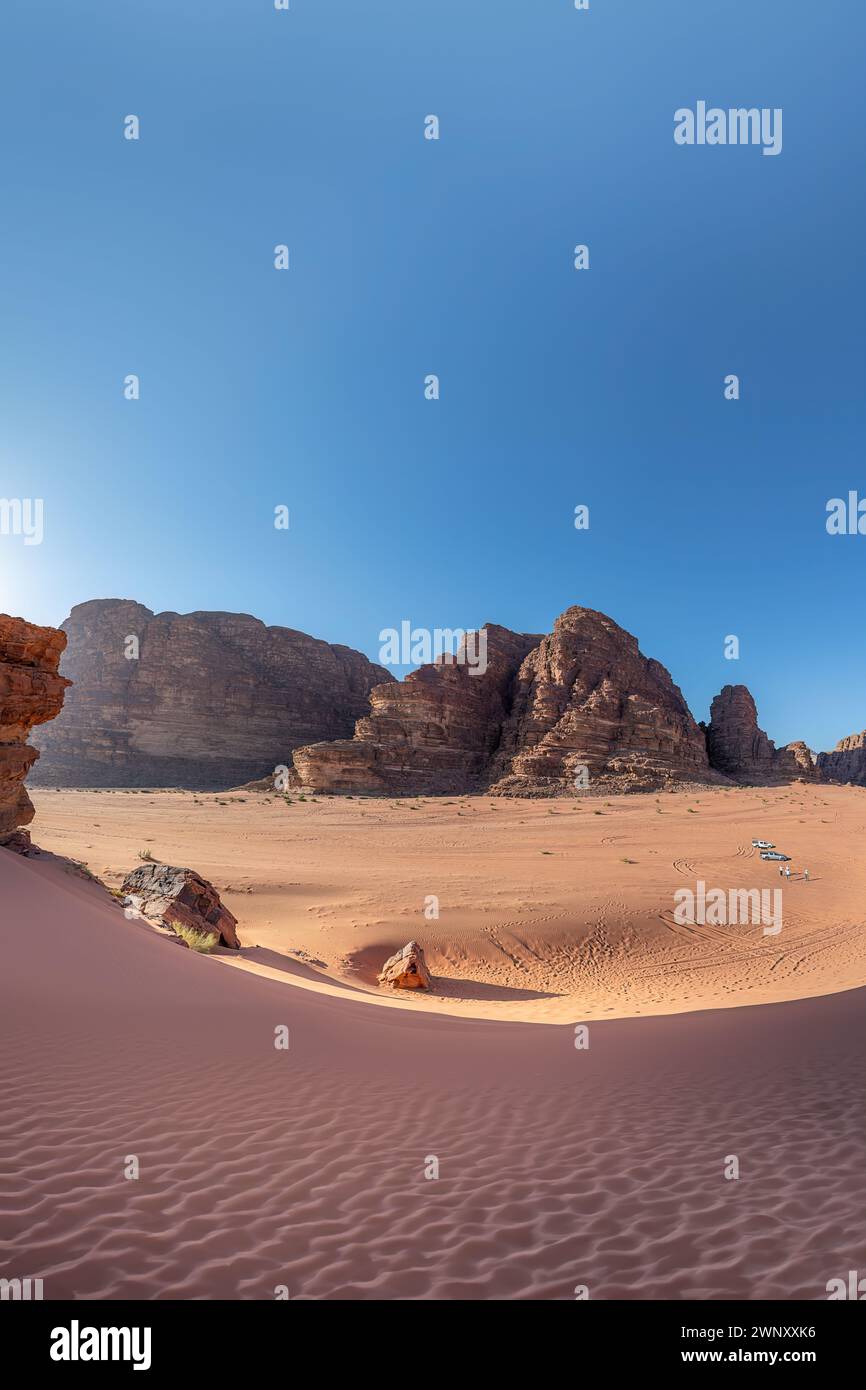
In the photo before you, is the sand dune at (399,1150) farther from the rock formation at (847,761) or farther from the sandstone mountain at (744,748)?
the rock formation at (847,761)

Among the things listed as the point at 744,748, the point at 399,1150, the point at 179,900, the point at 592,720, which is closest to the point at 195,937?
the point at 179,900

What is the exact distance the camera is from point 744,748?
66.5 metres

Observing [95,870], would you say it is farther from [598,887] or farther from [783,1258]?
[783,1258]

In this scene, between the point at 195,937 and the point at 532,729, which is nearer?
the point at 195,937

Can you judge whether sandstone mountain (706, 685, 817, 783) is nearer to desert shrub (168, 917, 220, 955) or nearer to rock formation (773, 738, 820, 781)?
rock formation (773, 738, 820, 781)

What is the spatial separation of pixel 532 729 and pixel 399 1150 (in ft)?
175

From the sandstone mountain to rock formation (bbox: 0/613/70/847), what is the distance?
211 ft

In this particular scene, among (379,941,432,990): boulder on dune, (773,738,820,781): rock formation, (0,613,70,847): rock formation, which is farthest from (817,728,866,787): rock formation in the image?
(0,613,70,847): rock formation

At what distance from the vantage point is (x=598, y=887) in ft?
57.4

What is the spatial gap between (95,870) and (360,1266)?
16.6 m

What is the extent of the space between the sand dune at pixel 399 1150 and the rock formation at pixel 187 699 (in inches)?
2732

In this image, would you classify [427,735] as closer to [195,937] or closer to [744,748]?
[744,748]

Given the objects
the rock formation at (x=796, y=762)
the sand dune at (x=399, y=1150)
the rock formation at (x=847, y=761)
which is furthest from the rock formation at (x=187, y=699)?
the rock formation at (x=847, y=761)
